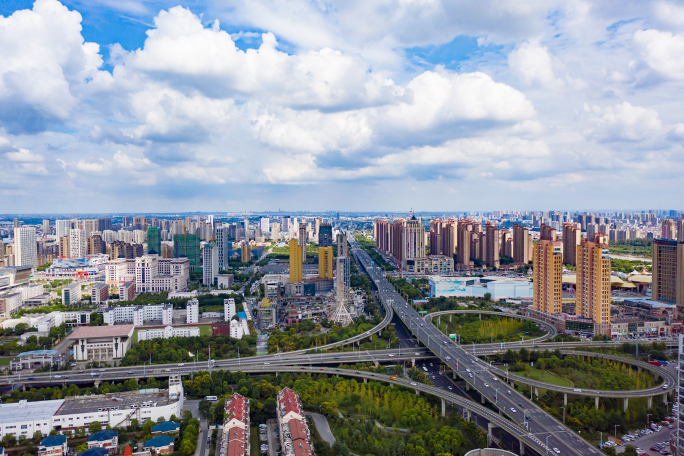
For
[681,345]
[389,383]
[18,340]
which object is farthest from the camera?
[18,340]

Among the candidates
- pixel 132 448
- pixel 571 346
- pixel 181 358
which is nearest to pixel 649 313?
pixel 571 346

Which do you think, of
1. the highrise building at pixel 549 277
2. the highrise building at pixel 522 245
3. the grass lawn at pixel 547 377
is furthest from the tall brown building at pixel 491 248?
the grass lawn at pixel 547 377

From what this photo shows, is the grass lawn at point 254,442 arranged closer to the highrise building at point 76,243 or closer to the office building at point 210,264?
the office building at point 210,264

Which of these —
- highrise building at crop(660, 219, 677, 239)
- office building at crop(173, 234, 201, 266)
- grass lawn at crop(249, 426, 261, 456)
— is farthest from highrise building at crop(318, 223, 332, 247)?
grass lawn at crop(249, 426, 261, 456)

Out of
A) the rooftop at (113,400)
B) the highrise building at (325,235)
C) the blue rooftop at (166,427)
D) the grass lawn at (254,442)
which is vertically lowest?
the grass lawn at (254,442)

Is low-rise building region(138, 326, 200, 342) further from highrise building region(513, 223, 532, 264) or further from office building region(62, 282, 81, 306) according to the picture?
highrise building region(513, 223, 532, 264)

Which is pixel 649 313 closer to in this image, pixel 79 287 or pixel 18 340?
pixel 18 340

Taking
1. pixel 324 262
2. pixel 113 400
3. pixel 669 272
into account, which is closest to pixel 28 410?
pixel 113 400
